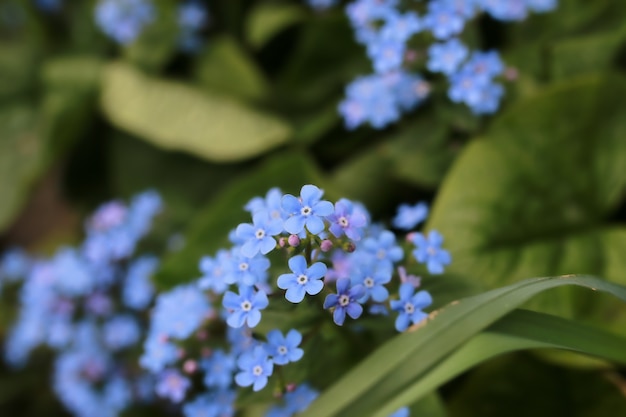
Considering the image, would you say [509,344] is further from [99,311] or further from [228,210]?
[99,311]

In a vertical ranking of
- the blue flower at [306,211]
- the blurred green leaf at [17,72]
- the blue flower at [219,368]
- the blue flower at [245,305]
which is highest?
the blurred green leaf at [17,72]

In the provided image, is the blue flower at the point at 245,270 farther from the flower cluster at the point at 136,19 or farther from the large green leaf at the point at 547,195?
the flower cluster at the point at 136,19

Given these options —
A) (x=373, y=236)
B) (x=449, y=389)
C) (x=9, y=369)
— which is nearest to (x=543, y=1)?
(x=373, y=236)

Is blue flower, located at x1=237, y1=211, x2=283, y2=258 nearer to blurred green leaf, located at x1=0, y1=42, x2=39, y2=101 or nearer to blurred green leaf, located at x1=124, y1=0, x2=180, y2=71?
blurred green leaf, located at x1=124, y1=0, x2=180, y2=71

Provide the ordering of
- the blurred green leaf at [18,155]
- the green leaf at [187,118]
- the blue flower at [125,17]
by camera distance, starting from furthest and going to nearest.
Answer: the blurred green leaf at [18,155] < the blue flower at [125,17] < the green leaf at [187,118]

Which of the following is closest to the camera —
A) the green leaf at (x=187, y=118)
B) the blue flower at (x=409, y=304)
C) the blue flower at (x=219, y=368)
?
the blue flower at (x=409, y=304)

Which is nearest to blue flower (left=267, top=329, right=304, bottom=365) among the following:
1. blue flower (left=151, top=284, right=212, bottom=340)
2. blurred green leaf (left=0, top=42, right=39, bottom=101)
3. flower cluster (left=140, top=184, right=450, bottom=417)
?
flower cluster (left=140, top=184, right=450, bottom=417)

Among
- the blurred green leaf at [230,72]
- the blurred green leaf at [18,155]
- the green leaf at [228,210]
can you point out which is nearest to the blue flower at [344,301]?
the green leaf at [228,210]

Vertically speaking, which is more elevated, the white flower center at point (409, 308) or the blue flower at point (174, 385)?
the blue flower at point (174, 385)
